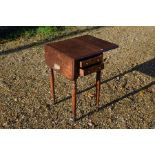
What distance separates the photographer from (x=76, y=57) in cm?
420

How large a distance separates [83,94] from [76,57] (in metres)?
1.60

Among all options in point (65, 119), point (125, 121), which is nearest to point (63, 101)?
point (65, 119)

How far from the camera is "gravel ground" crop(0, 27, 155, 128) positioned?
4.97m

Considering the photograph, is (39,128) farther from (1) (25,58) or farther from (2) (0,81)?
(1) (25,58)

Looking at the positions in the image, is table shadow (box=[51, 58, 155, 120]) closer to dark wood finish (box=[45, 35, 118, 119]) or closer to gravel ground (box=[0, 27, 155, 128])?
gravel ground (box=[0, 27, 155, 128])

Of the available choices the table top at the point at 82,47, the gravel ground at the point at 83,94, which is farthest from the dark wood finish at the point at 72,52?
the gravel ground at the point at 83,94

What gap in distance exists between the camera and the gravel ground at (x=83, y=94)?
4969mm

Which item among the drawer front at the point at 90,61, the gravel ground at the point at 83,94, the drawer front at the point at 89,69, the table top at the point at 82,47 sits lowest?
the gravel ground at the point at 83,94

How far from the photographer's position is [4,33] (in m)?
8.73

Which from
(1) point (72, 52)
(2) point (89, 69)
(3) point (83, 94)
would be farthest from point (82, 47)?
(3) point (83, 94)

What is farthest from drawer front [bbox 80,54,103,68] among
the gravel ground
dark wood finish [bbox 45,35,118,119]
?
the gravel ground

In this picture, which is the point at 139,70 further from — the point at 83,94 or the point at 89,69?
the point at 89,69

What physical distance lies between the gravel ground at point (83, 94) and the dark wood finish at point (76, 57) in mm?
482

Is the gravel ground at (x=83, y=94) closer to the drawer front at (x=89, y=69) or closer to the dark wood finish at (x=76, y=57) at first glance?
the dark wood finish at (x=76, y=57)
